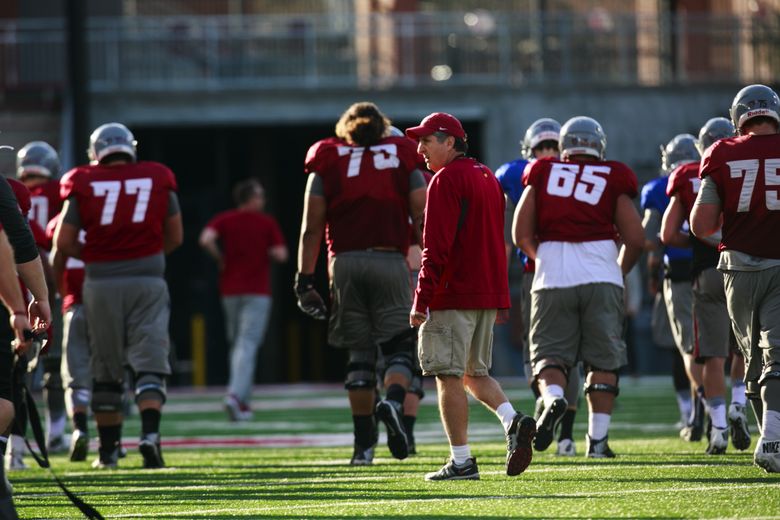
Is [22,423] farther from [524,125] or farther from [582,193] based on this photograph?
[524,125]

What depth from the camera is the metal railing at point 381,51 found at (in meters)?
23.6

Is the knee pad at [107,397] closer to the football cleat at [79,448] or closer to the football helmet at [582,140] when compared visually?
the football cleat at [79,448]

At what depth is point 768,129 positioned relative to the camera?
8.69m

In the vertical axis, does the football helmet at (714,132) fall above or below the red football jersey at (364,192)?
above

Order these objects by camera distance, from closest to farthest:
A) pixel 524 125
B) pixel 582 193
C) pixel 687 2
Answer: pixel 582 193 < pixel 524 125 < pixel 687 2

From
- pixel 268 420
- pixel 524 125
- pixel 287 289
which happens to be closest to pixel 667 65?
pixel 524 125

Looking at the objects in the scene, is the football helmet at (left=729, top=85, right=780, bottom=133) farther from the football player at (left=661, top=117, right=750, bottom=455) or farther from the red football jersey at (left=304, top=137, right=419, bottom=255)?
the red football jersey at (left=304, top=137, right=419, bottom=255)

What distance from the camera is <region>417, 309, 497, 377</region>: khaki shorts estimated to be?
8359 millimetres

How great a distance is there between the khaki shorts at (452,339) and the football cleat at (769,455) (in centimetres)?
143

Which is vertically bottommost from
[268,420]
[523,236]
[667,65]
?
[268,420]

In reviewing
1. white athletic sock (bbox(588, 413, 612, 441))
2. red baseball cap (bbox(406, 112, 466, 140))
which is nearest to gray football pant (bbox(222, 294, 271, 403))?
white athletic sock (bbox(588, 413, 612, 441))

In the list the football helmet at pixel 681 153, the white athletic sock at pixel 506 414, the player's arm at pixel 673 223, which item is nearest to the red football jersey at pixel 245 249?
the football helmet at pixel 681 153

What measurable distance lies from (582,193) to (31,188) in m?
4.25

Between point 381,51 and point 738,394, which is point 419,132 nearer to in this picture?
point 738,394
